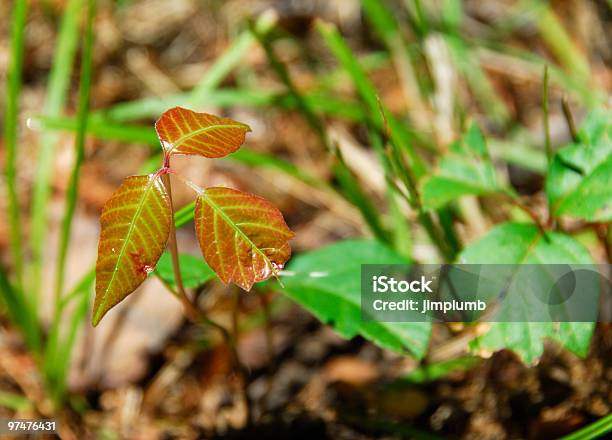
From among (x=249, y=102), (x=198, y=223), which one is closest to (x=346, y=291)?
(x=198, y=223)

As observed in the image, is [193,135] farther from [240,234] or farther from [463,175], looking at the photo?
[463,175]

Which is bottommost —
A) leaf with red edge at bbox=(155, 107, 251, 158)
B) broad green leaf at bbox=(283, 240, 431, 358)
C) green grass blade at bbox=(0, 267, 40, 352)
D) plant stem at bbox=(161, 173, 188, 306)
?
green grass blade at bbox=(0, 267, 40, 352)

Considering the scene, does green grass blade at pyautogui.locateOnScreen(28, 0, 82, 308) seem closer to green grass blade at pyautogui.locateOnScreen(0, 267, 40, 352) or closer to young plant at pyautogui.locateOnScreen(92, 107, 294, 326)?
green grass blade at pyautogui.locateOnScreen(0, 267, 40, 352)

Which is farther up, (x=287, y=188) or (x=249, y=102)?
(x=249, y=102)

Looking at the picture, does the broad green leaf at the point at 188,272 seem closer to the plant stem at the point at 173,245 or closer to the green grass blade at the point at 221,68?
the plant stem at the point at 173,245

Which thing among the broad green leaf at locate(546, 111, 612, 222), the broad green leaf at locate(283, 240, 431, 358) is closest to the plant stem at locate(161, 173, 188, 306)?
the broad green leaf at locate(283, 240, 431, 358)

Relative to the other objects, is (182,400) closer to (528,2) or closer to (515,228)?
(515,228)
